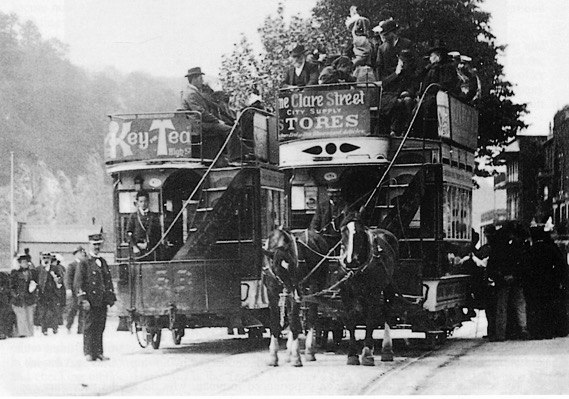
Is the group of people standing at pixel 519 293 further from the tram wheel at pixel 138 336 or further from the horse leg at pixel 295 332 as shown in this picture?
the tram wheel at pixel 138 336

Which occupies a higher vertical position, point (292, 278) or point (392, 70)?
point (392, 70)

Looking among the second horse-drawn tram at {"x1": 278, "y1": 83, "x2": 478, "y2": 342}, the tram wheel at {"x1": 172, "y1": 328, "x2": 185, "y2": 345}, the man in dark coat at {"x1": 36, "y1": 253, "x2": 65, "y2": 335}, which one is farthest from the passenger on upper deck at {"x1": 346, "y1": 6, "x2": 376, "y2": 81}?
the man in dark coat at {"x1": 36, "y1": 253, "x2": 65, "y2": 335}

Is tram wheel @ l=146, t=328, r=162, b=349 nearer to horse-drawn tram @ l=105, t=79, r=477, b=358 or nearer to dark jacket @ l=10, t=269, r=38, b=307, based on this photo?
horse-drawn tram @ l=105, t=79, r=477, b=358

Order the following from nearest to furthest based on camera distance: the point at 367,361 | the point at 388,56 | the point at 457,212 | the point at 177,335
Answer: the point at 367,361 < the point at 457,212 < the point at 388,56 < the point at 177,335

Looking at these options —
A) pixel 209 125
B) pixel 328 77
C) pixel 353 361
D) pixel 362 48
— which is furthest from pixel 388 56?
pixel 353 361

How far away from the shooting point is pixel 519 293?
1570 cm

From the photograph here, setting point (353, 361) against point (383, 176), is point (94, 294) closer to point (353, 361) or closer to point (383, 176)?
point (353, 361)

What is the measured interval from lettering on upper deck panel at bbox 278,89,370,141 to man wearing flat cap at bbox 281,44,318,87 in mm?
896

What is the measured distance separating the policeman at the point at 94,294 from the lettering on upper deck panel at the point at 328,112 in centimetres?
258

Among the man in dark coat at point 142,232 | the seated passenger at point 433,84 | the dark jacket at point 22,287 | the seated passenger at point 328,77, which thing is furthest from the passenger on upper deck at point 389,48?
the dark jacket at point 22,287

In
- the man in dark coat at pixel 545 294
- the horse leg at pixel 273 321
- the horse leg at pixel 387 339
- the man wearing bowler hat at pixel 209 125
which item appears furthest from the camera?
the man in dark coat at pixel 545 294

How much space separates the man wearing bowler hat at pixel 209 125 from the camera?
1491 centimetres

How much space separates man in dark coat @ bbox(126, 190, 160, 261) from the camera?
14.4m

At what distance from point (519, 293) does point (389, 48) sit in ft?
11.5
